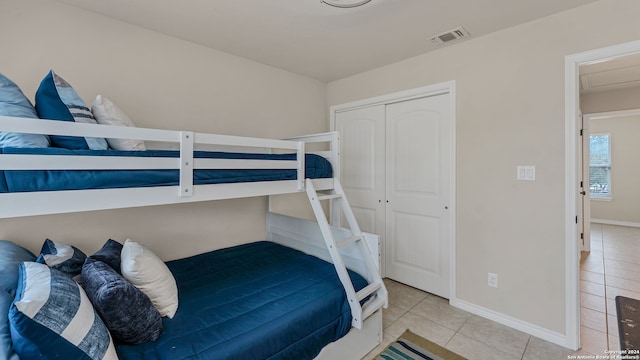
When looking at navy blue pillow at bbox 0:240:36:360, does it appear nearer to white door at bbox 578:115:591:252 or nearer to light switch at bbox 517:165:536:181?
light switch at bbox 517:165:536:181

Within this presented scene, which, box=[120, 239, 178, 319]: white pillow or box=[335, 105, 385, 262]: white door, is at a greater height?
box=[335, 105, 385, 262]: white door

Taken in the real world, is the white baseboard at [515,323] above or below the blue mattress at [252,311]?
below

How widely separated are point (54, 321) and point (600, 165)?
8191 mm

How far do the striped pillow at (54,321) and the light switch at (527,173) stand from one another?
269cm

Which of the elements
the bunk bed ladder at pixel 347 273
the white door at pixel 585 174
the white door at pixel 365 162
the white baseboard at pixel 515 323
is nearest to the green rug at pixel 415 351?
the bunk bed ladder at pixel 347 273

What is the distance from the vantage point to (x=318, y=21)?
2098mm

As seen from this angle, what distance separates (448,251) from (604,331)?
1191 millimetres

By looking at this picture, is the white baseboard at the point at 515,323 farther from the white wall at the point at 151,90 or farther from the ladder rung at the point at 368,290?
the white wall at the point at 151,90

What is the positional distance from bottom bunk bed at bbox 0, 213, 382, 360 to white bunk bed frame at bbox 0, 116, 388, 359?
0.07 ft

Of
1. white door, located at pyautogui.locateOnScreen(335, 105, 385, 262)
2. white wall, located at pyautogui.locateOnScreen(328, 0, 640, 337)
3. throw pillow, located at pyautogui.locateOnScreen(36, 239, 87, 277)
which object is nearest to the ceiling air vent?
white wall, located at pyautogui.locateOnScreen(328, 0, 640, 337)

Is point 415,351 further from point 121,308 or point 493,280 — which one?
point 121,308

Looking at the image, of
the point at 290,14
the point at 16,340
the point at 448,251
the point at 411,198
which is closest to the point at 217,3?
the point at 290,14

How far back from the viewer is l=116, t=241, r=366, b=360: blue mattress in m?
1.26

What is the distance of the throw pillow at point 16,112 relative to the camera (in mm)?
1136
